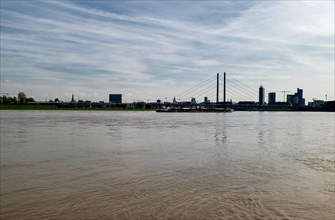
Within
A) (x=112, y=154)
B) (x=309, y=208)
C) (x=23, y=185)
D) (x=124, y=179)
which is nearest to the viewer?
(x=309, y=208)

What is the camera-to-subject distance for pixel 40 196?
25.8 ft

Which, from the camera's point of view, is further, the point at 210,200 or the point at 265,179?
the point at 265,179

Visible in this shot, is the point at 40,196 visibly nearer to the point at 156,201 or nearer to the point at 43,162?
the point at 156,201

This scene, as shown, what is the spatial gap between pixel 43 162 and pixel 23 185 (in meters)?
3.76

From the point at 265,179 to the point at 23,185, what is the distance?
23.3ft

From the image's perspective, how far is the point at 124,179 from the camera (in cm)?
992

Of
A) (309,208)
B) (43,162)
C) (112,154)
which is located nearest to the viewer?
(309,208)

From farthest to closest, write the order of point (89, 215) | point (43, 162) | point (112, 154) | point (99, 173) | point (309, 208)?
point (112, 154) → point (43, 162) → point (99, 173) → point (309, 208) → point (89, 215)

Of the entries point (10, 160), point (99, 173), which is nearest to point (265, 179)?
point (99, 173)

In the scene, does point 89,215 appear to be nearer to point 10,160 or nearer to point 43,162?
point 43,162

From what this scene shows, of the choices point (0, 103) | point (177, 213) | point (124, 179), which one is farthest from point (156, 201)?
point (0, 103)

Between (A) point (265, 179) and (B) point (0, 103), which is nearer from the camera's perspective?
(A) point (265, 179)

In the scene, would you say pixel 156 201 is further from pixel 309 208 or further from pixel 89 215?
pixel 309 208

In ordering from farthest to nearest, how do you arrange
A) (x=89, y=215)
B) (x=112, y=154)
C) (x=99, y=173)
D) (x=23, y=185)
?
(x=112, y=154)
(x=99, y=173)
(x=23, y=185)
(x=89, y=215)
